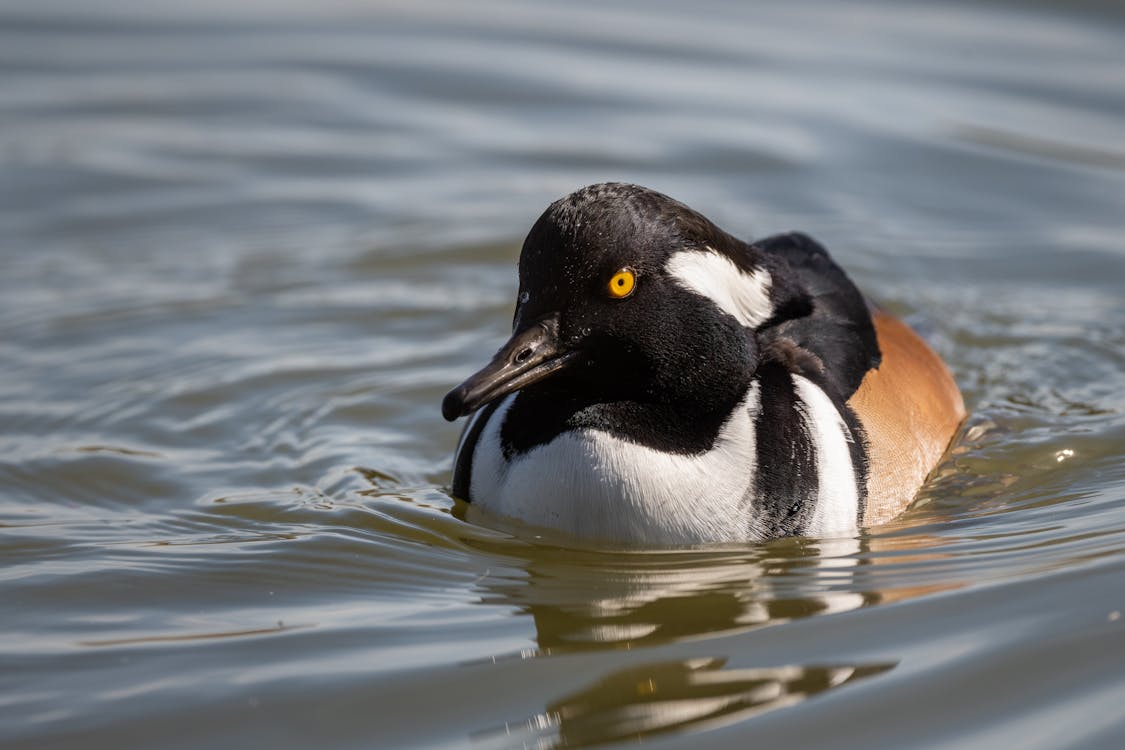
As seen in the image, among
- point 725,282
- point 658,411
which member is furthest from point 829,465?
point 725,282

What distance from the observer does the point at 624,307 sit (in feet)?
20.7

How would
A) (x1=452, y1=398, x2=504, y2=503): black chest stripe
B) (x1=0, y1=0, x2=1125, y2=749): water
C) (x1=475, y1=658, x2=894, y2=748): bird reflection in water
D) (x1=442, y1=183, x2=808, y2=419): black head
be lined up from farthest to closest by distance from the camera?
(x1=452, y1=398, x2=504, y2=503): black chest stripe, (x1=442, y1=183, x2=808, y2=419): black head, (x1=0, y1=0, x2=1125, y2=749): water, (x1=475, y1=658, x2=894, y2=748): bird reflection in water

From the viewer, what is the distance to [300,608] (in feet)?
20.6

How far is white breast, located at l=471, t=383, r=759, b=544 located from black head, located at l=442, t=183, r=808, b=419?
0.22 metres

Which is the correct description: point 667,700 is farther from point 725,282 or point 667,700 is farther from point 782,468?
point 725,282

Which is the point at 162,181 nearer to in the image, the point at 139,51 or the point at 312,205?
the point at 312,205

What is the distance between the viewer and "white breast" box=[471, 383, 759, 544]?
21.6 ft

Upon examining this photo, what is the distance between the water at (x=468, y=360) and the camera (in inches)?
217

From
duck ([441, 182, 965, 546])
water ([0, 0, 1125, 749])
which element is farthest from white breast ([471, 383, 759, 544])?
water ([0, 0, 1125, 749])

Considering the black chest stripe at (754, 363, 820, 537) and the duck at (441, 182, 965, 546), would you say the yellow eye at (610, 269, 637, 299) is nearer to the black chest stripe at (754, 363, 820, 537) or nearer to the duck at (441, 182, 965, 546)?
the duck at (441, 182, 965, 546)

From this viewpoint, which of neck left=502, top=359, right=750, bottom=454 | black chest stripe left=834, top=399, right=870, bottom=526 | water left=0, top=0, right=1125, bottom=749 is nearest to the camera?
water left=0, top=0, right=1125, bottom=749

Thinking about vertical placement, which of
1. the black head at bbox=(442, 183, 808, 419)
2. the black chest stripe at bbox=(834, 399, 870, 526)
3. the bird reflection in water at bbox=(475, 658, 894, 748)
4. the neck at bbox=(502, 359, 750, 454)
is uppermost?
the black head at bbox=(442, 183, 808, 419)

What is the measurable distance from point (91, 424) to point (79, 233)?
139 inches

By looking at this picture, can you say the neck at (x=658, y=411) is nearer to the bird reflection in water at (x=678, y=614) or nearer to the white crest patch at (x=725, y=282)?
the white crest patch at (x=725, y=282)
